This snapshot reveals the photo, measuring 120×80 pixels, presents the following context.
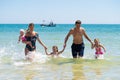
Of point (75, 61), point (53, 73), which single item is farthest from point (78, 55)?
point (53, 73)

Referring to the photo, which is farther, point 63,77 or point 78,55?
point 78,55

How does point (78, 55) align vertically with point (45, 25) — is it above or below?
below

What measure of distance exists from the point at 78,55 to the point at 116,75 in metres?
2.50

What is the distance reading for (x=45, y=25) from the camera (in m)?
106

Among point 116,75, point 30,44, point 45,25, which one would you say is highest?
point 45,25

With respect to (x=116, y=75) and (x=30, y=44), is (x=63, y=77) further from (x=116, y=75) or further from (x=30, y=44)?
(x=30, y=44)

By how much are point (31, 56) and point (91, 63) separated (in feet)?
6.37

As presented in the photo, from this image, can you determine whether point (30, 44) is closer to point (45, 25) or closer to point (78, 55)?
point (78, 55)

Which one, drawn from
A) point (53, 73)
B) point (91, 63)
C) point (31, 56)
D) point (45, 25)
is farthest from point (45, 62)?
point (45, 25)

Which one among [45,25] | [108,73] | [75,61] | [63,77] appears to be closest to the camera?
[63,77]

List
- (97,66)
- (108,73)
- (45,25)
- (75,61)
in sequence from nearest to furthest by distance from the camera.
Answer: (108,73)
(97,66)
(75,61)
(45,25)

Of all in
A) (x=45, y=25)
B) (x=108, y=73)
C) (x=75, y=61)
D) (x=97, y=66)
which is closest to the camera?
(x=108, y=73)

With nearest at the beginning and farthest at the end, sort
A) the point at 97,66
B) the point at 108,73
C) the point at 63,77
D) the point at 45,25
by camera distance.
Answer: the point at 63,77, the point at 108,73, the point at 97,66, the point at 45,25

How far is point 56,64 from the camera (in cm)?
1093
